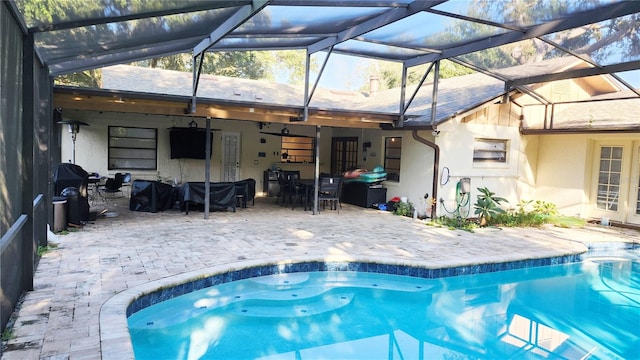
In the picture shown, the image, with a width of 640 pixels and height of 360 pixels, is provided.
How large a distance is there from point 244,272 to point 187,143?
7.33 meters

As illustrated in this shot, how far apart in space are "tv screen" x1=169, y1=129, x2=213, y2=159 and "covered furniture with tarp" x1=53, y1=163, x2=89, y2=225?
3.30m

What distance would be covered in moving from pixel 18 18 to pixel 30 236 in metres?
2.14

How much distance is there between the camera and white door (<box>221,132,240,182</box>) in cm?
1291

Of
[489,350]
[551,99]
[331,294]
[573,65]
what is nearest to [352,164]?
[551,99]

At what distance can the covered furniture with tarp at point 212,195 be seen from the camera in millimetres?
9492

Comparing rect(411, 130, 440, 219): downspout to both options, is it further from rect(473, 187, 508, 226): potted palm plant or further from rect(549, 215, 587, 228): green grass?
rect(549, 215, 587, 228): green grass

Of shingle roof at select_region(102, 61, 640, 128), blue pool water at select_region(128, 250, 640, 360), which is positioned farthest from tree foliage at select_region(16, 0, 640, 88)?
blue pool water at select_region(128, 250, 640, 360)

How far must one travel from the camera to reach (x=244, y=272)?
572 cm

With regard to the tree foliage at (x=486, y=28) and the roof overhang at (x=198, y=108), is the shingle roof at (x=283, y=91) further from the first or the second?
the tree foliage at (x=486, y=28)

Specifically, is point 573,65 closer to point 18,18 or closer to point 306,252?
point 306,252

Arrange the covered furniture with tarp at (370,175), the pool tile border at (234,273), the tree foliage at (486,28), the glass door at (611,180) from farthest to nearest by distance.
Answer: the covered furniture with tarp at (370,175)
the glass door at (611,180)
the tree foliage at (486,28)
the pool tile border at (234,273)

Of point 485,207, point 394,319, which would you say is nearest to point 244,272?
point 394,319

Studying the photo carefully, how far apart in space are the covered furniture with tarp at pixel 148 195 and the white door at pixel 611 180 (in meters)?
10.6

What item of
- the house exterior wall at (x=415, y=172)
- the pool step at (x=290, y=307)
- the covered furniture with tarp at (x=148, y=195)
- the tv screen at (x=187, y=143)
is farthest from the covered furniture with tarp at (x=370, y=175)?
the pool step at (x=290, y=307)
